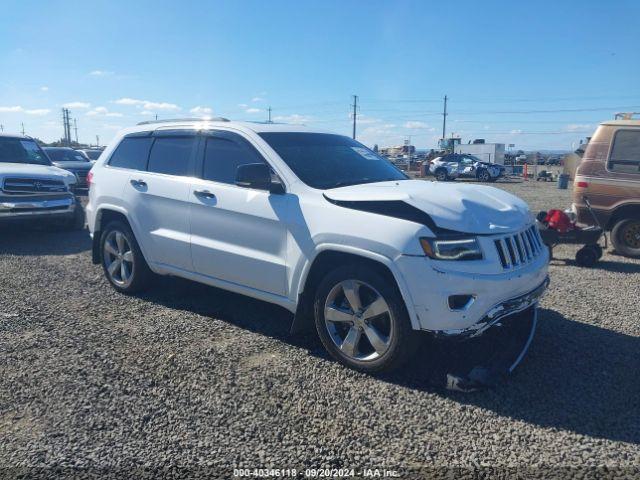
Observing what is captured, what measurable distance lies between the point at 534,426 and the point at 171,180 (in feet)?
12.1

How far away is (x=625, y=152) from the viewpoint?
26.8 feet

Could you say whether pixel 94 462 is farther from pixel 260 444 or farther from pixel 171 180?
pixel 171 180

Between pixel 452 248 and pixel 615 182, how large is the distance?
20.0 feet

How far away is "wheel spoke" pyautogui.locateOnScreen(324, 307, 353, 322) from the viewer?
3.83 meters

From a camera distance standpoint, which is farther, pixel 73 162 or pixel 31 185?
pixel 73 162

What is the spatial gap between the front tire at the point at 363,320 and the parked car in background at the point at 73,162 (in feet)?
55.5

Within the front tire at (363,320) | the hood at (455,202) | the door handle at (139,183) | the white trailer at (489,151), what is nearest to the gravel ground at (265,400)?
the front tire at (363,320)

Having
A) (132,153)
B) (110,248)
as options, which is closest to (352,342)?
(110,248)

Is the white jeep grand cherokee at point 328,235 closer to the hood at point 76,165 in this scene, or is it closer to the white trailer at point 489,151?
the hood at point 76,165

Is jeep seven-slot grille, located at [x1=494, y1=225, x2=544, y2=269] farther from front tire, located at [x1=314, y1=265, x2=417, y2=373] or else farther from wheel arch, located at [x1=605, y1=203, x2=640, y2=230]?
wheel arch, located at [x1=605, y1=203, x2=640, y2=230]

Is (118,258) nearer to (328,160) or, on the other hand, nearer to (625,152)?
(328,160)

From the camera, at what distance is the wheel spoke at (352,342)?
3828 millimetres

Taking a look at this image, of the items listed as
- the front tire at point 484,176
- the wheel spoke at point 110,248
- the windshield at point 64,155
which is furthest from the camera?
the front tire at point 484,176

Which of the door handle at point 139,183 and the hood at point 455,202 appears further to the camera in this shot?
the door handle at point 139,183
